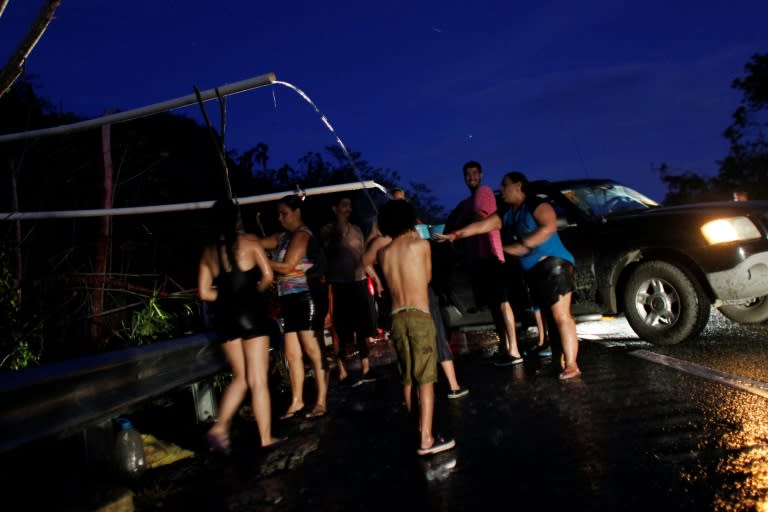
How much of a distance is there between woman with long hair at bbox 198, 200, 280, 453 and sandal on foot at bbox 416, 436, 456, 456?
4.35 feet

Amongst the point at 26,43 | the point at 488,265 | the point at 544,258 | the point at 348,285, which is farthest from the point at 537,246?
the point at 26,43

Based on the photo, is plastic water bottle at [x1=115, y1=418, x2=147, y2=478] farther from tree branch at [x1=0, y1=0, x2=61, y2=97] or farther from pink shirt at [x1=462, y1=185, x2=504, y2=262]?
pink shirt at [x1=462, y1=185, x2=504, y2=262]

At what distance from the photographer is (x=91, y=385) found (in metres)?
3.63

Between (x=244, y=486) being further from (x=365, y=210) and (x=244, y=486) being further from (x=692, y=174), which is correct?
(x=692, y=174)

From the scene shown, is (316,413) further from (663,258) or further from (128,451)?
(663,258)

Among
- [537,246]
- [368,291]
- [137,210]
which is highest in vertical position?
[137,210]

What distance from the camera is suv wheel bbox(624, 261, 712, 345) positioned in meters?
6.05

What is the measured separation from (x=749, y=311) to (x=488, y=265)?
116 inches

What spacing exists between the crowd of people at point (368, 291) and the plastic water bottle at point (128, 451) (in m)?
0.49

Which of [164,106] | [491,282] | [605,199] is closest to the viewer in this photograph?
[164,106]

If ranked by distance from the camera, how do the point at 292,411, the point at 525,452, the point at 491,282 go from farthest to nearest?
1. the point at 491,282
2. the point at 292,411
3. the point at 525,452

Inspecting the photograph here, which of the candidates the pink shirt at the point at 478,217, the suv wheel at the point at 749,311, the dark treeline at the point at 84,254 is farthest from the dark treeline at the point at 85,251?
the suv wheel at the point at 749,311

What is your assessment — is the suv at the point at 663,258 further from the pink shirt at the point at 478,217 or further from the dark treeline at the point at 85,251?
the dark treeline at the point at 85,251

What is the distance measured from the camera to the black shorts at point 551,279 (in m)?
5.45
